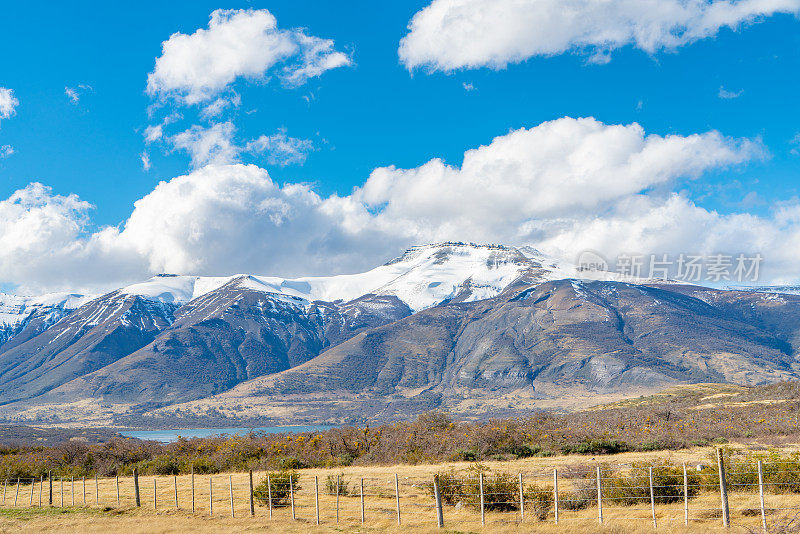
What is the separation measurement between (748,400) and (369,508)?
193 feet

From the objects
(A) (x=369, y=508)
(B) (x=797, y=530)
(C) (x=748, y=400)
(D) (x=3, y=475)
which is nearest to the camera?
(B) (x=797, y=530)

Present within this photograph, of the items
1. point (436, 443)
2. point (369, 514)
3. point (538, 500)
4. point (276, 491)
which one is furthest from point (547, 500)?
point (436, 443)

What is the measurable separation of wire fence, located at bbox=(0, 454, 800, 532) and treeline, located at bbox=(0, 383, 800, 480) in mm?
13283

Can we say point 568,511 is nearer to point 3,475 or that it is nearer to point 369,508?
point 369,508

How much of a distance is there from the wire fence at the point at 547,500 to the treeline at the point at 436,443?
1328 cm

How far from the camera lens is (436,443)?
57.0 meters

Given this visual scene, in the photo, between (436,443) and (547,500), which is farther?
(436,443)

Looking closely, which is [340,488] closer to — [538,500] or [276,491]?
[276,491]

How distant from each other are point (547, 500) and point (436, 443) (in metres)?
28.9

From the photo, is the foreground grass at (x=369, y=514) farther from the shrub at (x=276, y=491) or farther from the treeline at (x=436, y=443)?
the treeline at (x=436, y=443)

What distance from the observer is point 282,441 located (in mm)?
64562

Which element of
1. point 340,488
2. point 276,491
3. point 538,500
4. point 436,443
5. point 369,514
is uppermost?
point 538,500

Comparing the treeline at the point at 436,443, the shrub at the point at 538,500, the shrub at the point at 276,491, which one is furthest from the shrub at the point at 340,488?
the treeline at the point at 436,443

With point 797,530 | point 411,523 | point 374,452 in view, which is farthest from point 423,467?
point 797,530
